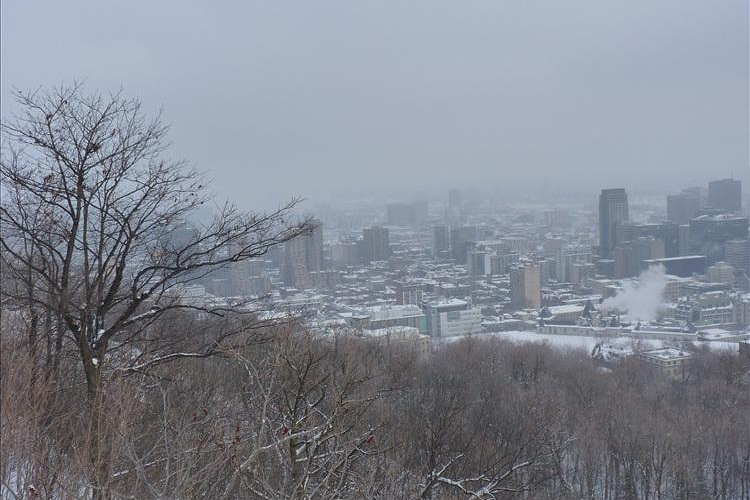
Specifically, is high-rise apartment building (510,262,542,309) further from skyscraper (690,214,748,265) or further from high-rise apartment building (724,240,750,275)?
high-rise apartment building (724,240,750,275)

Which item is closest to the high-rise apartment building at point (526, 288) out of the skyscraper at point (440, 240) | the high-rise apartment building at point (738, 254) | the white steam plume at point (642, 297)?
the white steam plume at point (642, 297)

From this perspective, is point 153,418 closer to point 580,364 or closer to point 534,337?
point 580,364

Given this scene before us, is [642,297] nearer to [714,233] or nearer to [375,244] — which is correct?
[714,233]

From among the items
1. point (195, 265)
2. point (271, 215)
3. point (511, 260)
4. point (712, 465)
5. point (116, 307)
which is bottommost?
point (712, 465)

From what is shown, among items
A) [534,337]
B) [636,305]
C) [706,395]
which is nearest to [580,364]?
[706,395]

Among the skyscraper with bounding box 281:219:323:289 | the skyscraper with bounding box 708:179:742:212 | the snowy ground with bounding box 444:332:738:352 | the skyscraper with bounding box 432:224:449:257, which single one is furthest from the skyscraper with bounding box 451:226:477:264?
the skyscraper with bounding box 708:179:742:212

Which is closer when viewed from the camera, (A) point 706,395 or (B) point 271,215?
(B) point 271,215
